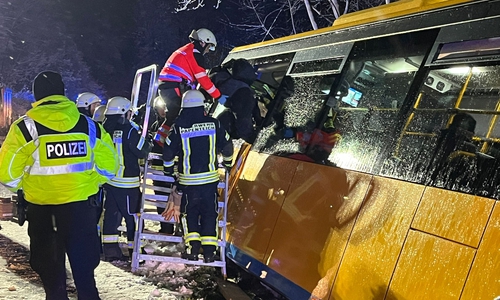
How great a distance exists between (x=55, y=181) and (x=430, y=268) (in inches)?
112

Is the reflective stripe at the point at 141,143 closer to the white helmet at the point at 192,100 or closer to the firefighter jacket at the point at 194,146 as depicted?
the firefighter jacket at the point at 194,146

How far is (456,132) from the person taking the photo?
284 centimetres

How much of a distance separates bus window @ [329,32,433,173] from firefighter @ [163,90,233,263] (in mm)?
1477

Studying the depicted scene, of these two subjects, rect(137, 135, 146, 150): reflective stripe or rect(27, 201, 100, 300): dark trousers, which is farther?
rect(137, 135, 146, 150): reflective stripe

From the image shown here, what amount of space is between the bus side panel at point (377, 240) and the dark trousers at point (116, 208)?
307 centimetres

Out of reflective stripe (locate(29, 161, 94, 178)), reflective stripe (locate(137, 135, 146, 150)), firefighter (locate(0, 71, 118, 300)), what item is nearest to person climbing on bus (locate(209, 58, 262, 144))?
reflective stripe (locate(137, 135, 146, 150))

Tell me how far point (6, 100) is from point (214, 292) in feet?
59.3

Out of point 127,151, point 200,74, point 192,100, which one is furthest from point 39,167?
point 200,74

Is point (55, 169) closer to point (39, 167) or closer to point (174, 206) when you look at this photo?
point (39, 167)

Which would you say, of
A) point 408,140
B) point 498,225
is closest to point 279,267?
point 408,140

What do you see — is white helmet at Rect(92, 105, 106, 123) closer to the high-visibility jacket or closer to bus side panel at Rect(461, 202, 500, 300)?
the high-visibility jacket

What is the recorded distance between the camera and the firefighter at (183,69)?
5.28 metres

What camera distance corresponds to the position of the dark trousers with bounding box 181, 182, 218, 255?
461 cm

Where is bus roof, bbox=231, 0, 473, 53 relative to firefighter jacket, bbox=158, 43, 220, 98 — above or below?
above
